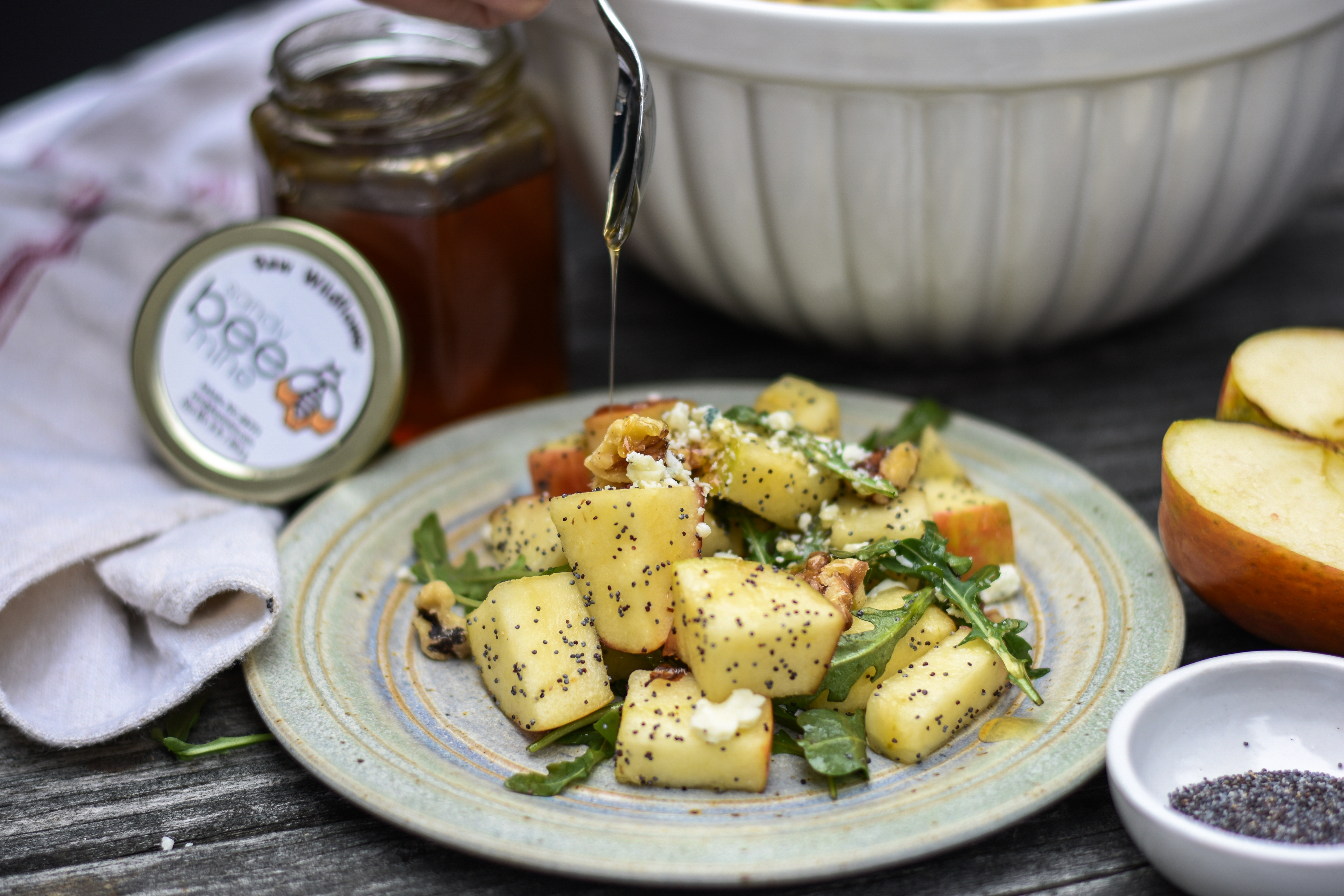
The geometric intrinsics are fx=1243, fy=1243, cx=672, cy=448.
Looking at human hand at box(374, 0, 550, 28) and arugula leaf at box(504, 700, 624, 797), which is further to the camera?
human hand at box(374, 0, 550, 28)

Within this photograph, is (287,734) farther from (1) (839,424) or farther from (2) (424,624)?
(1) (839,424)

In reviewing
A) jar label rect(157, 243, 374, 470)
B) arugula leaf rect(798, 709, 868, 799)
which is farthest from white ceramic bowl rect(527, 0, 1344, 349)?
arugula leaf rect(798, 709, 868, 799)

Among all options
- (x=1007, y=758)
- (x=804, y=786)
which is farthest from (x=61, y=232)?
(x=1007, y=758)

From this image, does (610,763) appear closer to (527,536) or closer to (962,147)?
(527,536)

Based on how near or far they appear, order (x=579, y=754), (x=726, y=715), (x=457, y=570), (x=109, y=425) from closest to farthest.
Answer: (x=726, y=715) < (x=579, y=754) < (x=457, y=570) < (x=109, y=425)

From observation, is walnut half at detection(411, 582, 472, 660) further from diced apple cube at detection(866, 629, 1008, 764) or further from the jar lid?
diced apple cube at detection(866, 629, 1008, 764)

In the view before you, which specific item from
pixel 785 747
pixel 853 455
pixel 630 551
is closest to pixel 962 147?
pixel 853 455

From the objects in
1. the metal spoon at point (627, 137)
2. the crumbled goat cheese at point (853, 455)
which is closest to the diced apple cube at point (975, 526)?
the crumbled goat cheese at point (853, 455)
